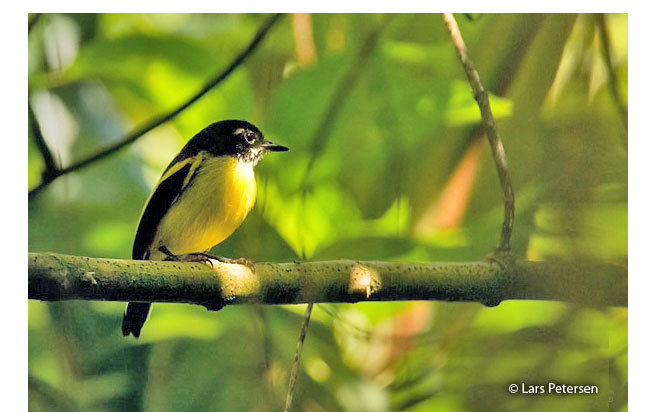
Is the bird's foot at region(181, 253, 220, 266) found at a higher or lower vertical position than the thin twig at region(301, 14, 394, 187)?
lower

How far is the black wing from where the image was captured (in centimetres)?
219

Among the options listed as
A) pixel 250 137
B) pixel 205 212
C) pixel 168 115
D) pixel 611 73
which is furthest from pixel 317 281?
pixel 611 73

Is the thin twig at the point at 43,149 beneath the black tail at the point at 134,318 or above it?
above

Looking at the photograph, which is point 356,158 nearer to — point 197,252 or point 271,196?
point 271,196

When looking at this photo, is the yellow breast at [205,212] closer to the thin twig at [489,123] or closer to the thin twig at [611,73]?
the thin twig at [489,123]

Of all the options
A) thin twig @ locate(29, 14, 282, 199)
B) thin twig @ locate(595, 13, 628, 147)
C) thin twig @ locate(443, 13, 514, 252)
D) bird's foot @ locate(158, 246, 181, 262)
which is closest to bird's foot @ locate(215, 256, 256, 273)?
bird's foot @ locate(158, 246, 181, 262)

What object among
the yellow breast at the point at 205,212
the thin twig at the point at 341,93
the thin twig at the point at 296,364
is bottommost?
the thin twig at the point at 296,364

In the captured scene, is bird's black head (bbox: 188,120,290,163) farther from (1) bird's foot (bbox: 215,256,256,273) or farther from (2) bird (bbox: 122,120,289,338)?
(1) bird's foot (bbox: 215,256,256,273)

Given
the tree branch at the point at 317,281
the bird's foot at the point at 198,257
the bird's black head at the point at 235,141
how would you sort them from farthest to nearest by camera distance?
1. the bird's black head at the point at 235,141
2. the bird's foot at the point at 198,257
3. the tree branch at the point at 317,281

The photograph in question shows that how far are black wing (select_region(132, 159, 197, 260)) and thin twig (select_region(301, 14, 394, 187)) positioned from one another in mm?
366

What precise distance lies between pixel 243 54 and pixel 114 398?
1107mm

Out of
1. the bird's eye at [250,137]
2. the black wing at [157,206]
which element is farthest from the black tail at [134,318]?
the bird's eye at [250,137]

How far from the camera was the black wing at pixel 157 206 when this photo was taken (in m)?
2.19

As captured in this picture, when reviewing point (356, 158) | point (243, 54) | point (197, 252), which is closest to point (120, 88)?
point (243, 54)
